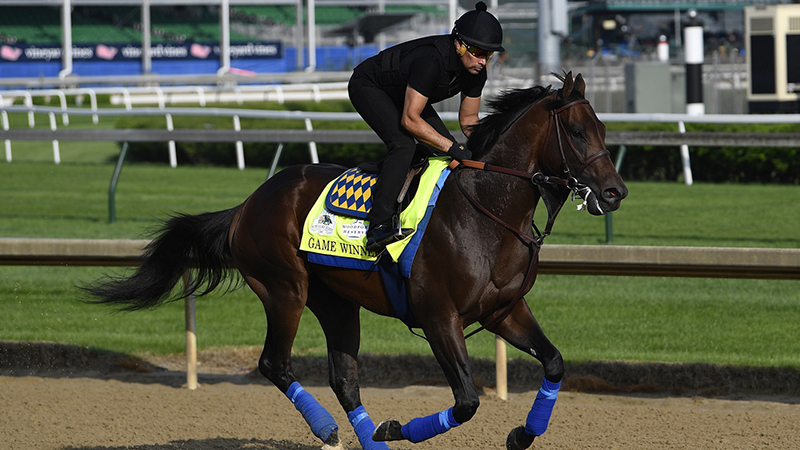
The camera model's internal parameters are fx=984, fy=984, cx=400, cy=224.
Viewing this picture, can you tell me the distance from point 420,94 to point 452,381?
1135 mm

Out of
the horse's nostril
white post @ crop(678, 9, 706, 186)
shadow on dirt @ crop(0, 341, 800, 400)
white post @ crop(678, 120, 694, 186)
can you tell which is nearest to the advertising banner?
white post @ crop(678, 9, 706, 186)

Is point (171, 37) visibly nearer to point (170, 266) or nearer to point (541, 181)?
point (170, 266)

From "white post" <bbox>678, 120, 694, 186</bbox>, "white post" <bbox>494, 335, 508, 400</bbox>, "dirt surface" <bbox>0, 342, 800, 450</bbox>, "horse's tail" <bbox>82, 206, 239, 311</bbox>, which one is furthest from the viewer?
"white post" <bbox>678, 120, 694, 186</bbox>

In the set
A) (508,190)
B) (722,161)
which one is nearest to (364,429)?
(508,190)

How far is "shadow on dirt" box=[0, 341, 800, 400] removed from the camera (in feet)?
18.3

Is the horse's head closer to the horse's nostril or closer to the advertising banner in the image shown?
the horse's nostril

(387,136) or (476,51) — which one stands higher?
(476,51)

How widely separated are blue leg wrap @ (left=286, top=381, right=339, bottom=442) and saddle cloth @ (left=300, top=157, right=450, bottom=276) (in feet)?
2.03

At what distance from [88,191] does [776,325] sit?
27.8 ft

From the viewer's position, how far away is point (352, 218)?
412 centimetres

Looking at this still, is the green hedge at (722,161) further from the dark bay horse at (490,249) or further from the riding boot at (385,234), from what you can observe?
the riding boot at (385,234)

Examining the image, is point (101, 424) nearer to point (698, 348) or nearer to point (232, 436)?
point (232, 436)

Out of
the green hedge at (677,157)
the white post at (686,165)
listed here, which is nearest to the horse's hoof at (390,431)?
the white post at (686,165)

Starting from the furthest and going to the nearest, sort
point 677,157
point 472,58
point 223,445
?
1. point 677,157
2. point 223,445
3. point 472,58
